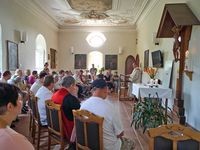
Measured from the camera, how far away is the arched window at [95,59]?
50.7 feet

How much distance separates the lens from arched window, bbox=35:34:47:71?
11.3 m

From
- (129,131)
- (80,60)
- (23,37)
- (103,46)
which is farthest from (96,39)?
(129,131)

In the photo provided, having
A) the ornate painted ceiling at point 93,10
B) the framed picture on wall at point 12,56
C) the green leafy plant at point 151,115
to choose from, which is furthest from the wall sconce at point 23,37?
the green leafy plant at point 151,115

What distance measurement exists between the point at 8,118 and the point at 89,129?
3.26 feet

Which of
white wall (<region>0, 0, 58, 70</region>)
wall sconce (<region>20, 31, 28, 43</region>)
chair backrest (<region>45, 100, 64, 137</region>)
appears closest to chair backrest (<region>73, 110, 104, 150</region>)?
chair backrest (<region>45, 100, 64, 137</region>)

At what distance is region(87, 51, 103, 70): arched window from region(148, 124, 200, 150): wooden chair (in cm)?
1368

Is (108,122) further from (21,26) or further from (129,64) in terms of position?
(129,64)

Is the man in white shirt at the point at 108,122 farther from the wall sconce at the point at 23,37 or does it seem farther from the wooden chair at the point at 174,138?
the wall sconce at the point at 23,37

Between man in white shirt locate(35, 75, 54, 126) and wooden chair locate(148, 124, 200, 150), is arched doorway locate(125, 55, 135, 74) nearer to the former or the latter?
man in white shirt locate(35, 75, 54, 126)

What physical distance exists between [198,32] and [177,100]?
1.58m

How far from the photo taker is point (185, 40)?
539cm

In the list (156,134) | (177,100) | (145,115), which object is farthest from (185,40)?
(156,134)

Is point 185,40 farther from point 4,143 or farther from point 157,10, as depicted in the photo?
point 4,143

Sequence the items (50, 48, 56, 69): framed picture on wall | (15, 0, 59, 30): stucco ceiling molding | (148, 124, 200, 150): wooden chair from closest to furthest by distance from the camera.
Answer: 1. (148, 124, 200, 150): wooden chair
2. (15, 0, 59, 30): stucco ceiling molding
3. (50, 48, 56, 69): framed picture on wall
